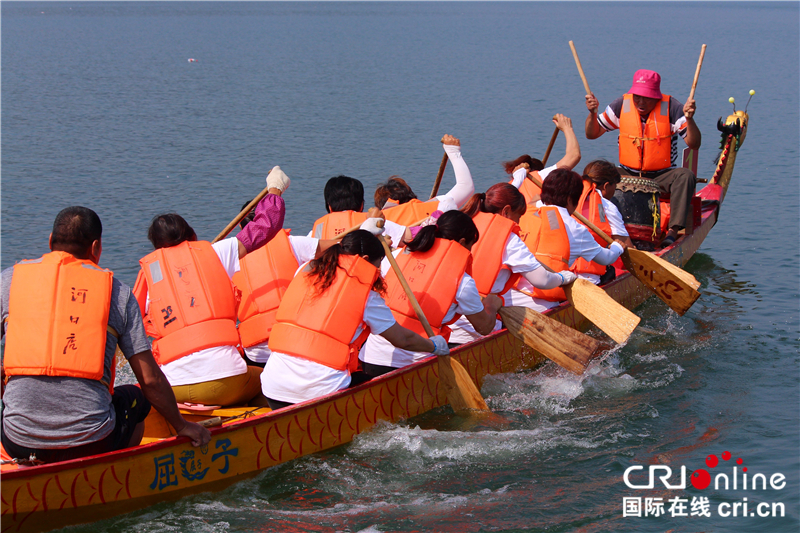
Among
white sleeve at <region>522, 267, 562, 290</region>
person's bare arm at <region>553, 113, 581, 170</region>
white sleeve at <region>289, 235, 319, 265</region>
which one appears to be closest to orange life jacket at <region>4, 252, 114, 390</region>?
white sleeve at <region>289, 235, 319, 265</region>

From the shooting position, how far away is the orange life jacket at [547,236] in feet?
23.1

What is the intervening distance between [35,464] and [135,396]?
618 mm

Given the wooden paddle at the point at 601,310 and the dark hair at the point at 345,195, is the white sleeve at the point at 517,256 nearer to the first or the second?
the wooden paddle at the point at 601,310

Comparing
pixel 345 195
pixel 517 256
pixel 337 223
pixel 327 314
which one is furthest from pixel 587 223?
pixel 327 314

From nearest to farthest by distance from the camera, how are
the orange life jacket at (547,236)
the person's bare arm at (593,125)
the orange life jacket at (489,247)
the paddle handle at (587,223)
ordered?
the orange life jacket at (489,247) < the orange life jacket at (547,236) < the paddle handle at (587,223) < the person's bare arm at (593,125)

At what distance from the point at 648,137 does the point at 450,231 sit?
4871 millimetres

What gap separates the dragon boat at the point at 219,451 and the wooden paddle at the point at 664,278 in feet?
5.77

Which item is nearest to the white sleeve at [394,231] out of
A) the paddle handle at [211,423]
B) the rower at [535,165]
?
the rower at [535,165]

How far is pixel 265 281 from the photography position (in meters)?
5.82

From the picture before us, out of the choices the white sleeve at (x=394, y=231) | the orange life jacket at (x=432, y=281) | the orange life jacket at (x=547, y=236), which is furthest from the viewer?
the orange life jacket at (x=547, y=236)

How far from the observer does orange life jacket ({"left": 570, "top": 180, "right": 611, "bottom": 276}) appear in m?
7.93

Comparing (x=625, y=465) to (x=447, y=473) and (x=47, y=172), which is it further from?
(x=47, y=172)

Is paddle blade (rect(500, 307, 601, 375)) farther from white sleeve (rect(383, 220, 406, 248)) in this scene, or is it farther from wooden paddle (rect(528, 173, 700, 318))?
wooden paddle (rect(528, 173, 700, 318))

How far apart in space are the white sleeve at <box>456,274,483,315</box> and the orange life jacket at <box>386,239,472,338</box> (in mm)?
39
